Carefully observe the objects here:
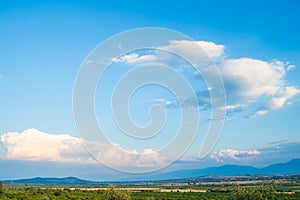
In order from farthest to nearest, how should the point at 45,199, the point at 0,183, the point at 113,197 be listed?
the point at 0,183 → the point at 45,199 → the point at 113,197

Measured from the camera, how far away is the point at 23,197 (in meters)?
90.9

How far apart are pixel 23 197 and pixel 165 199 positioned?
1364 inches

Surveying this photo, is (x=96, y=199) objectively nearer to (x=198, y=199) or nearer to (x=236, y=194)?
(x=198, y=199)

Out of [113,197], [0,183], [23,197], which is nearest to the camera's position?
[113,197]

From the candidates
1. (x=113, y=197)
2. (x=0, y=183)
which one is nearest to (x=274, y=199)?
(x=113, y=197)

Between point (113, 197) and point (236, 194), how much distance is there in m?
18.0

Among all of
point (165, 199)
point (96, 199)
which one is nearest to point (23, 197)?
point (96, 199)

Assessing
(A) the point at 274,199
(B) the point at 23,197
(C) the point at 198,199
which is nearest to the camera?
(A) the point at 274,199

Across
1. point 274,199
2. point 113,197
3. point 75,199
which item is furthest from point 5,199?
point 274,199

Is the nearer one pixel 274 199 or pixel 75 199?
pixel 274 199

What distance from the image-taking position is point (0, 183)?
108188 mm

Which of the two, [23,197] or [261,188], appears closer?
[261,188]

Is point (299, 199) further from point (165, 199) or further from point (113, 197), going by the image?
point (113, 197)

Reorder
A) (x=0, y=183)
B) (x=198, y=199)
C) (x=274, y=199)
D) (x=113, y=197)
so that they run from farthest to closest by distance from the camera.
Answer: (x=0, y=183)
(x=198, y=199)
(x=113, y=197)
(x=274, y=199)
